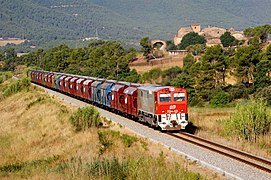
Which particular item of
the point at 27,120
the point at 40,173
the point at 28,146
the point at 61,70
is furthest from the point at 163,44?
the point at 40,173

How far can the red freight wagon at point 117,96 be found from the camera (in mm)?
39031

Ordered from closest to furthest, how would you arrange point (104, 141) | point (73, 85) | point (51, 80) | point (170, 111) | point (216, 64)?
point (104, 141) → point (170, 111) → point (73, 85) → point (216, 64) → point (51, 80)

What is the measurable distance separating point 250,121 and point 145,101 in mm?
7507

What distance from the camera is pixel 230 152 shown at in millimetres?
22719

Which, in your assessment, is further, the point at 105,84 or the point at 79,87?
the point at 79,87

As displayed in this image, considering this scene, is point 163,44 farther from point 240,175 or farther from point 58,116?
point 240,175

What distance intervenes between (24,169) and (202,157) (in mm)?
8121

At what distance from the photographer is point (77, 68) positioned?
113 meters

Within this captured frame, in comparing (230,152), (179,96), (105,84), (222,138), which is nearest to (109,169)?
(230,152)

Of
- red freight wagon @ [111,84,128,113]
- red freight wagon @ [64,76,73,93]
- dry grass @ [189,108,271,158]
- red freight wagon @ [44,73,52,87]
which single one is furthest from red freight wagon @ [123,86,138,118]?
red freight wagon @ [44,73,52,87]

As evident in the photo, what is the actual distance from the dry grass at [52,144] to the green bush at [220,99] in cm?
2082

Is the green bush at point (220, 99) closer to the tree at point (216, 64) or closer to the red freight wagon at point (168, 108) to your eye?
the tree at point (216, 64)

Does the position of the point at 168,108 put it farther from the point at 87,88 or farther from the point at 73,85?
the point at 73,85

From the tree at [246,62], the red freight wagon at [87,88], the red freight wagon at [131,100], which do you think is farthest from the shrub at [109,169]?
the tree at [246,62]
